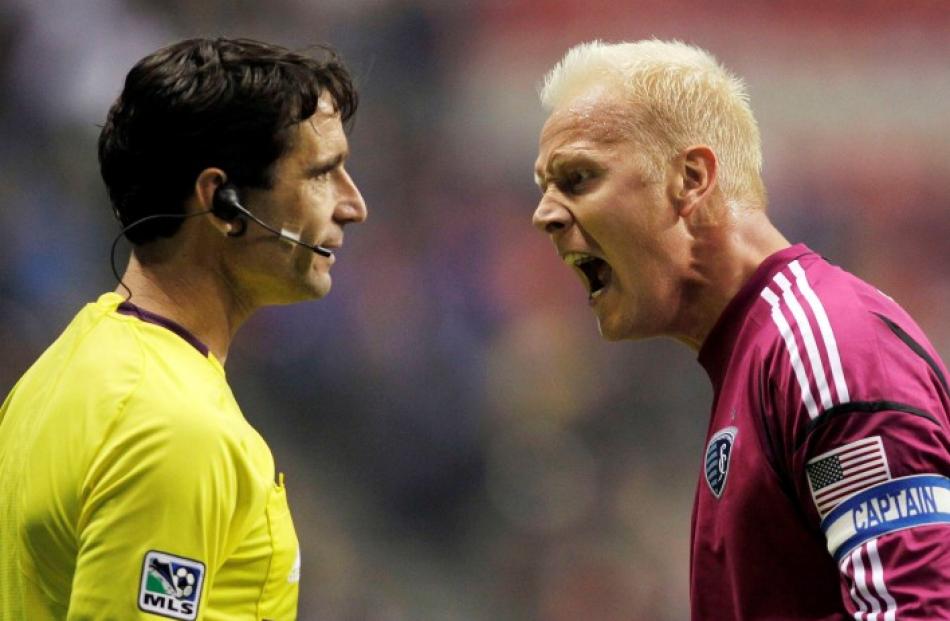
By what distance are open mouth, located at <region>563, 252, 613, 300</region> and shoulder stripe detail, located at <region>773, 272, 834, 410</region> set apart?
0.37 m

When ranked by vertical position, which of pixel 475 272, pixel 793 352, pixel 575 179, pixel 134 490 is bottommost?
pixel 134 490

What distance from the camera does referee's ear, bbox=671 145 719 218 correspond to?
1982 millimetres

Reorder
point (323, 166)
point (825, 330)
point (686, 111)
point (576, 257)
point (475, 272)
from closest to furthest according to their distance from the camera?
1. point (825, 330)
2. point (323, 166)
3. point (686, 111)
4. point (576, 257)
5. point (475, 272)

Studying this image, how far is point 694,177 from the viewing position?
199 cm

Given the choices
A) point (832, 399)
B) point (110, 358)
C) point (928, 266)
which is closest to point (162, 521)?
point (110, 358)

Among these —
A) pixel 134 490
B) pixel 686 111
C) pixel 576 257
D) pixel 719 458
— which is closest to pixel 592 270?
pixel 576 257

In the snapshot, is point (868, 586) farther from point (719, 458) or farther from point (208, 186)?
point (208, 186)

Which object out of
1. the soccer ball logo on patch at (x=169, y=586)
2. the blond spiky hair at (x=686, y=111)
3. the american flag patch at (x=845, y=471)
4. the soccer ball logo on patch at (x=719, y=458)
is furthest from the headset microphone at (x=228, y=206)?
the american flag patch at (x=845, y=471)

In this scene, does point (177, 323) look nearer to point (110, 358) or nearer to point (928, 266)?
point (110, 358)

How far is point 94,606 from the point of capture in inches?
60.7

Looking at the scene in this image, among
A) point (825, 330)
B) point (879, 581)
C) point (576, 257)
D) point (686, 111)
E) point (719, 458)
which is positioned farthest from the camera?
point (576, 257)

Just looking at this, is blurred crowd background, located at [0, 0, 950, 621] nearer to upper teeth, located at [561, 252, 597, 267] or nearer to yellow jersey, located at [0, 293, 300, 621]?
upper teeth, located at [561, 252, 597, 267]

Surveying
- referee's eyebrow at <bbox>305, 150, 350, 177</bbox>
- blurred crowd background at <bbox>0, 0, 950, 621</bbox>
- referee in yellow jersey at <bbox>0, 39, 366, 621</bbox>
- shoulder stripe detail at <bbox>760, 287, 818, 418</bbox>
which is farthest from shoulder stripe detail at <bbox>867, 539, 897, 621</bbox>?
blurred crowd background at <bbox>0, 0, 950, 621</bbox>

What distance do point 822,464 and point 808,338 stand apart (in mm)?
177
